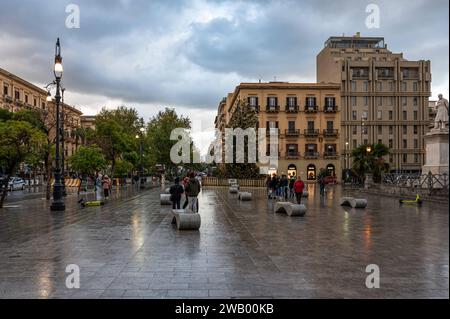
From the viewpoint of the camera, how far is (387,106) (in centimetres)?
7294

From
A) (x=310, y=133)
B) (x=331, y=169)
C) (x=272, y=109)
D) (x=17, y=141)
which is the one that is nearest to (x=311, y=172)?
(x=331, y=169)

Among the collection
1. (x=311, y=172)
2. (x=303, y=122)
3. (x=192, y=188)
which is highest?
(x=303, y=122)

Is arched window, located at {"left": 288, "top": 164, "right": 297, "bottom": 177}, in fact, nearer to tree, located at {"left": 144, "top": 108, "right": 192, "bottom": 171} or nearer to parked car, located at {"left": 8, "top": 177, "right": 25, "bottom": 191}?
tree, located at {"left": 144, "top": 108, "right": 192, "bottom": 171}

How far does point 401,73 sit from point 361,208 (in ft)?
198

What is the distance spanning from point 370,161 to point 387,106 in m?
33.3

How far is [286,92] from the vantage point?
6738 cm

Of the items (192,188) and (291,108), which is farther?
(291,108)

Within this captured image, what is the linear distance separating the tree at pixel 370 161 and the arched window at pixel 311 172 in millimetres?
22817

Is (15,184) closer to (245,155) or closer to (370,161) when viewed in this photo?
(245,155)

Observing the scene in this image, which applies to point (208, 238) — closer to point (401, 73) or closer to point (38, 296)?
point (38, 296)

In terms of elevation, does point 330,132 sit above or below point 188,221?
A: above

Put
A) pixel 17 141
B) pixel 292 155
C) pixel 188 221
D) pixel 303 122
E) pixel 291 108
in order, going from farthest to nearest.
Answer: pixel 303 122, pixel 292 155, pixel 291 108, pixel 17 141, pixel 188 221

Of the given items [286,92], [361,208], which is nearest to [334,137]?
[286,92]

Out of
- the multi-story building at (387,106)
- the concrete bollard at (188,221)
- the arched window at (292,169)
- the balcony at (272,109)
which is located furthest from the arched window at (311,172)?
the concrete bollard at (188,221)
